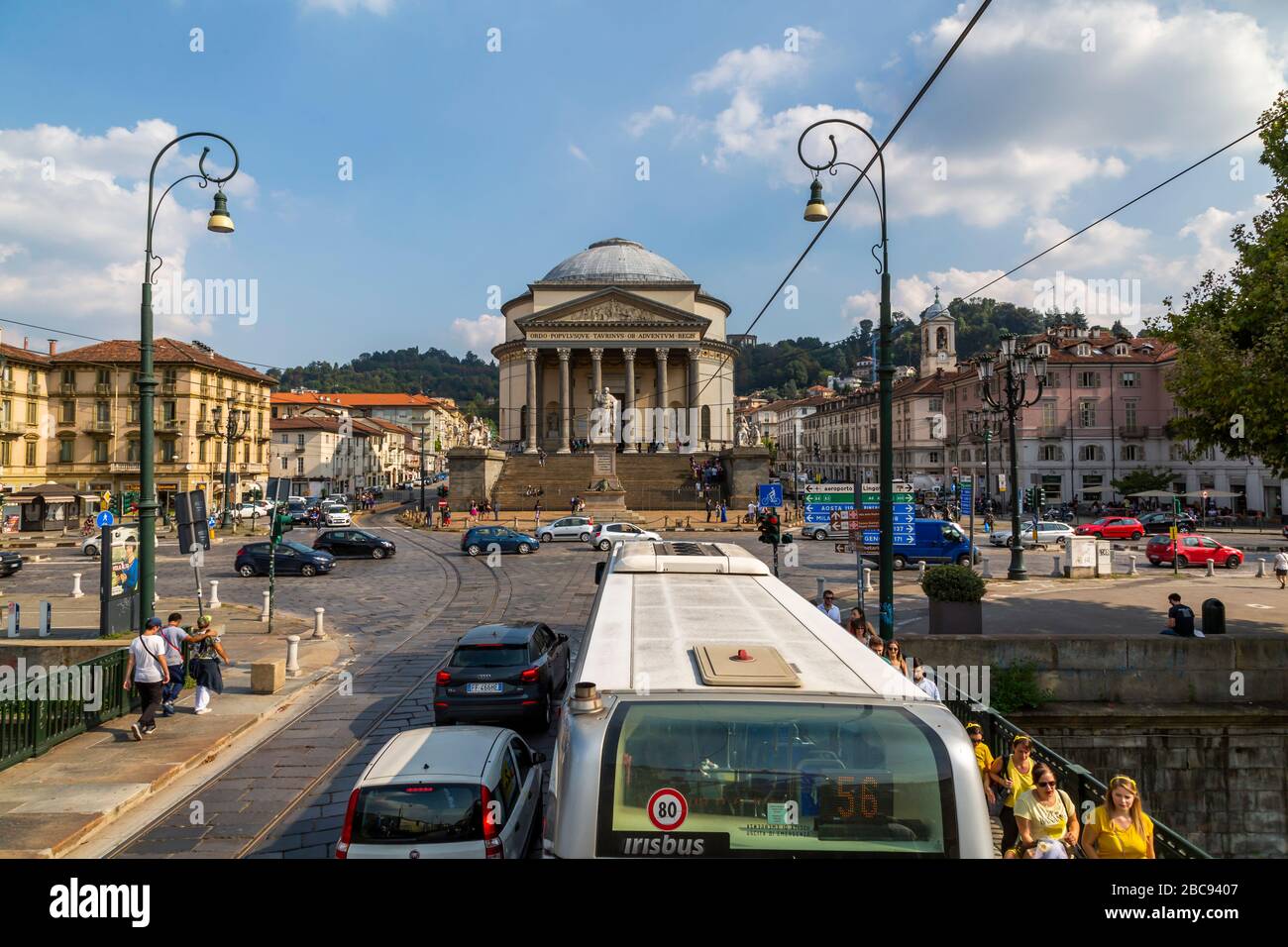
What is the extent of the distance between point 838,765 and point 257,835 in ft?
20.1

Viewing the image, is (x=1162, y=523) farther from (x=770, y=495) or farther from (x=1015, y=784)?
(x=1015, y=784)

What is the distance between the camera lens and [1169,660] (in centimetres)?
1284

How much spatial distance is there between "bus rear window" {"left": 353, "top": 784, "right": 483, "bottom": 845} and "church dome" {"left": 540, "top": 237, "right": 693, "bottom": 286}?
265 ft

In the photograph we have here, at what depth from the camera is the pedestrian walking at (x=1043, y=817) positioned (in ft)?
19.4

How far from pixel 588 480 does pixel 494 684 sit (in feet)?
157

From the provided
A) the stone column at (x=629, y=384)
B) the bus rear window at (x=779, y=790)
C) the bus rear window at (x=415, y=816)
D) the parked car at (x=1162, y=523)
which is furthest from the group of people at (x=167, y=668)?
the stone column at (x=629, y=384)

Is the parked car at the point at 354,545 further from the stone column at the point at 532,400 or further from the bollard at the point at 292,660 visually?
the stone column at the point at 532,400

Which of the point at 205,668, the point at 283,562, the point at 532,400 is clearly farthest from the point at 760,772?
the point at 532,400

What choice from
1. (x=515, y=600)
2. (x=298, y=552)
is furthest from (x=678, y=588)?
(x=298, y=552)

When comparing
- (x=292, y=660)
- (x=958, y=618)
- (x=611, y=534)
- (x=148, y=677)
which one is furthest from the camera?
(x=611, y=534)

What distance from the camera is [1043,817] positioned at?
5.96 metres

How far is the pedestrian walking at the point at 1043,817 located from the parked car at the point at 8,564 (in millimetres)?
32959

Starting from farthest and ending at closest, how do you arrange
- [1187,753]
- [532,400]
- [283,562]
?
[532,400]
[283,562]
[1187,753]
